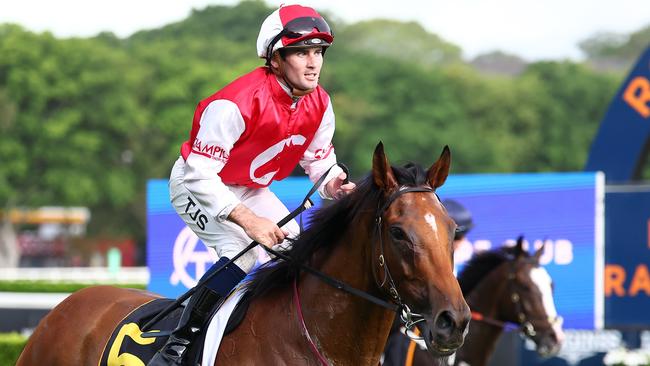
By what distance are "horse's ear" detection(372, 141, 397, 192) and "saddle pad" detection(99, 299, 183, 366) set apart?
1121mm

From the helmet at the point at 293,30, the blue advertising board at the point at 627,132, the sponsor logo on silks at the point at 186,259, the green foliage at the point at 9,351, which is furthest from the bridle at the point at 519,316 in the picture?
the green foliage at the point at 9,351

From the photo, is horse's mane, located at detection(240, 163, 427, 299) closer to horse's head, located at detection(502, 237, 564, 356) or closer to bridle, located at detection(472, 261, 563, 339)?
bridle, located at detection(472, 261, 563, 339)

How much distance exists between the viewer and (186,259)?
34.6ft

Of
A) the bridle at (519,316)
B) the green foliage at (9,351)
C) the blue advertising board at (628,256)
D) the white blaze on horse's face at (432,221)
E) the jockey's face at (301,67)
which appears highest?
the jockey's face at (301,67)

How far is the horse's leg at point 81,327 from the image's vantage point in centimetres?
456

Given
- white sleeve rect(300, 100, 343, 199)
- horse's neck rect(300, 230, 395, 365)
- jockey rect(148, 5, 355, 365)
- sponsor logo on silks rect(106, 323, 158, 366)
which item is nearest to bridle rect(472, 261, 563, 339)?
white sleeve rect(300, 100, 343, 199)

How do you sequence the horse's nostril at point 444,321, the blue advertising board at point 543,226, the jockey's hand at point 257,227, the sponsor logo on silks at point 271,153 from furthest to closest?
the blue advertising board at point 543,226, the sponsor logo on silks at point 271,153, the jockey's hand at point 257,227, the horse's nostril at point 444,321

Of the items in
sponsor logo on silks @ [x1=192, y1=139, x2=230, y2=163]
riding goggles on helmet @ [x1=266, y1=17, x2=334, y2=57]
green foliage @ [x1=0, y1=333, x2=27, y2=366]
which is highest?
riding goggles on helmet @ [x1=266, y1=17, x2=334, y2=57]

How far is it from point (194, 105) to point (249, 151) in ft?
128

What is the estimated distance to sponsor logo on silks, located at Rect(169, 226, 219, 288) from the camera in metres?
10.5

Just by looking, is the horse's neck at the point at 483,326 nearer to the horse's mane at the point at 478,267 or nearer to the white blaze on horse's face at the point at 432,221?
the horse's mane at the point at 478,267

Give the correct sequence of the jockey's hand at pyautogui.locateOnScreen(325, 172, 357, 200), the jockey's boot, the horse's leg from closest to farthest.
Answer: the jockey's boot, the jockey's hand at pyautogui.locateOnScreen(325, 172, 357, 200), the horse's leg

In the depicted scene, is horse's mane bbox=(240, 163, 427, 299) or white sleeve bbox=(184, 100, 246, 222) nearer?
horse's mane bbox=(240, 163, 427, 299)

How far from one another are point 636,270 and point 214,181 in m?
7.32
